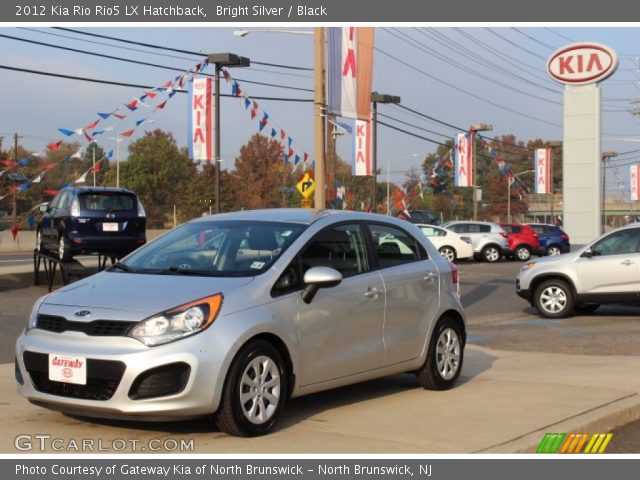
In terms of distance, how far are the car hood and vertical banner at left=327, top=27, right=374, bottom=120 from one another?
42.0ft

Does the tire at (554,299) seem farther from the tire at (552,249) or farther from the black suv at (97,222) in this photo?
→ the tire at (552,249)

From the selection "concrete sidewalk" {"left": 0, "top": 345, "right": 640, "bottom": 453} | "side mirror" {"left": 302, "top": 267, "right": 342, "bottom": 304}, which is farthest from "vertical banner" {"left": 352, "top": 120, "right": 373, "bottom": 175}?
"side mirror" {"left": 302, "top": 267, "right": 342, "bottom": 304}

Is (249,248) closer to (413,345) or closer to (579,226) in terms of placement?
(413,345)

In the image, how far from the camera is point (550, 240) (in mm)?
43031

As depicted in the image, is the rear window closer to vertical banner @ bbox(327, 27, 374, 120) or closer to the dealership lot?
vertical banner @ bbox(327, 27, 374, 120)

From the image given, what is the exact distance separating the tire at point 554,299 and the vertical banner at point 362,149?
19.3 m

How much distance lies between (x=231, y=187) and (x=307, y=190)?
47926mm

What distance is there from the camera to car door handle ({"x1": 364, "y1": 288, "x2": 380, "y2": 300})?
7949 mm

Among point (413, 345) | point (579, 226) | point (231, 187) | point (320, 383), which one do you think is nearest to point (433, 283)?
point (413, 345)

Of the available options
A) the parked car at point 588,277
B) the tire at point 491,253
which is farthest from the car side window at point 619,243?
the tire at point 491,253

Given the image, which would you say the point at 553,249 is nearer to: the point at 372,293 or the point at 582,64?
the point at 582,64

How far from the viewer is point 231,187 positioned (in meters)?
70.2

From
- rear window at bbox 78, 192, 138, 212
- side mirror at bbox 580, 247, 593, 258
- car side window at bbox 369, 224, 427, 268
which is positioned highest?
rear window at bbox 78, 192, 138, 212

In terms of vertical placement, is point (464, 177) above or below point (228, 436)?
above
